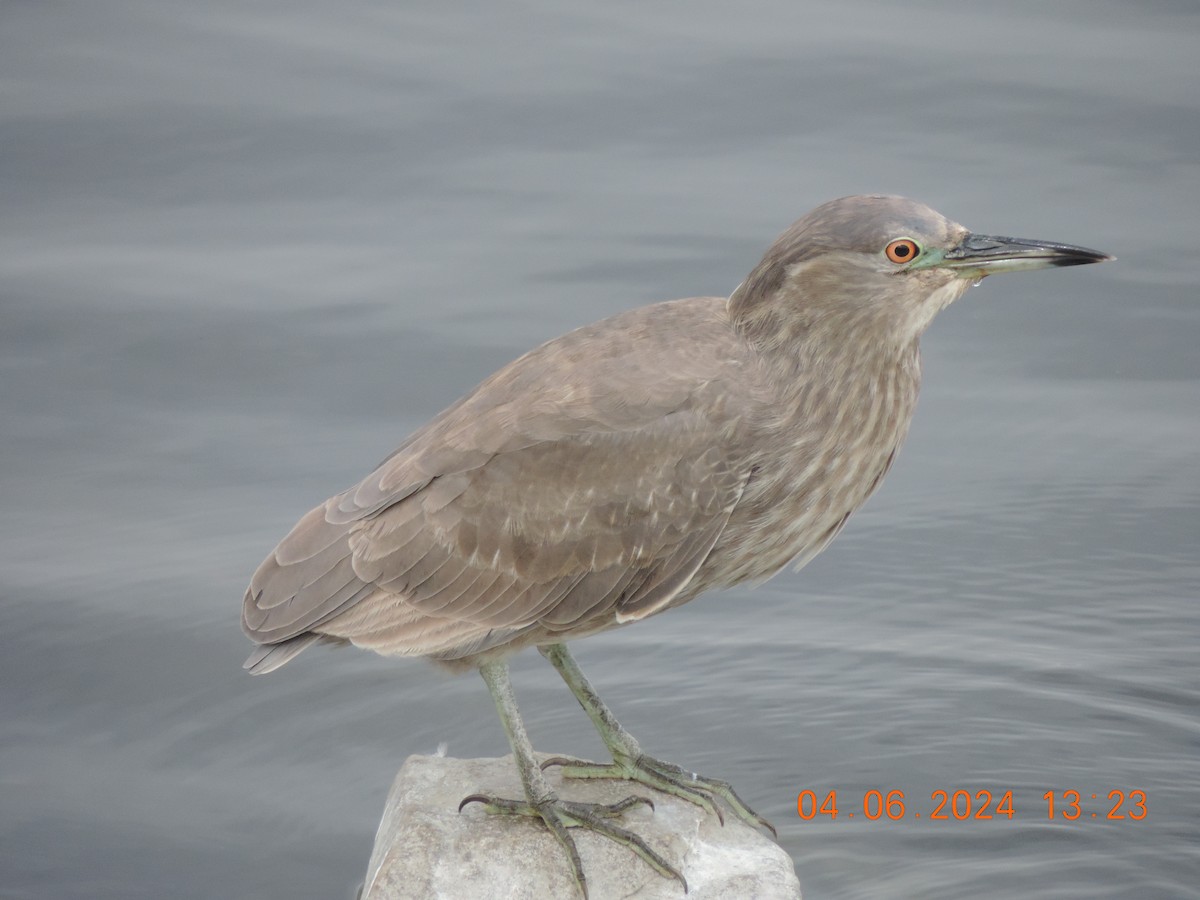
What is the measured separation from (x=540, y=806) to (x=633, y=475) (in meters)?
1.12

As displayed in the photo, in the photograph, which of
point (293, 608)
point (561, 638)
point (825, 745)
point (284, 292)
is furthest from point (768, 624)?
point (284, 292)

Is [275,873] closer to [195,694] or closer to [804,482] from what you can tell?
[195,694]

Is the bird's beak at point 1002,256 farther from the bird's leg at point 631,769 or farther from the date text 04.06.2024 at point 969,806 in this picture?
the date text 04.06.2024 at point 969,806

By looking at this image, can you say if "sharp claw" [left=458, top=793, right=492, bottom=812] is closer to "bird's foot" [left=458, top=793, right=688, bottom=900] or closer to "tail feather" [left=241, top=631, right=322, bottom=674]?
"bird's foot" [left=458, top=793, right=688, bottom=900]

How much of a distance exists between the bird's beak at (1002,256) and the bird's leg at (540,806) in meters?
1.92

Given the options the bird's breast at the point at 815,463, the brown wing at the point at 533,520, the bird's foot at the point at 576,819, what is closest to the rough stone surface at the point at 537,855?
the bird's foot at the point at 576,819

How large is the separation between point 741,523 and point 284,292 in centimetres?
445

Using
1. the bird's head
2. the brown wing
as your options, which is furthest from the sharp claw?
the bird's head

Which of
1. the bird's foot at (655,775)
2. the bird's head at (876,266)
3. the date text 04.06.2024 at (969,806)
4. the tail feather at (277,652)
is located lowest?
the date text 04.06.2024 at (969,806)

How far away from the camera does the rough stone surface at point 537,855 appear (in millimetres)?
5570

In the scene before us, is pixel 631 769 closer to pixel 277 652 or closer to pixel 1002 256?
pixel 277 652

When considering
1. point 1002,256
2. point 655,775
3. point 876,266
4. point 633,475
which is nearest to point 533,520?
point 633,475

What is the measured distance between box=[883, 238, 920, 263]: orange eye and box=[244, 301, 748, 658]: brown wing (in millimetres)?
594

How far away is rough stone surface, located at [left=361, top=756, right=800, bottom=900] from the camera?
557cm
